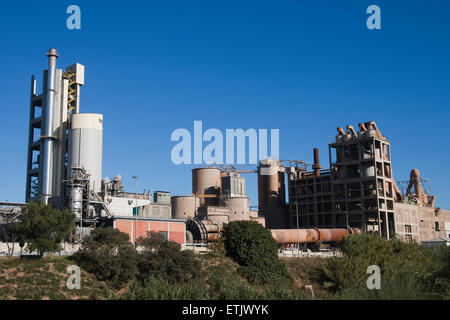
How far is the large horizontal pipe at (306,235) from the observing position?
75438 millimetres

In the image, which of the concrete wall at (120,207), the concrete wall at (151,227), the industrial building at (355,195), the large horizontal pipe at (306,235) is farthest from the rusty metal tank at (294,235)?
the concrete wall at (120,207)

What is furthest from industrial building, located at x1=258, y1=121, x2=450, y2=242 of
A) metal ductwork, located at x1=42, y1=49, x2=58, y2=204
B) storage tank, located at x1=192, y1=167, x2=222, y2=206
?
metal ductwork, located at x1=42, y1=49, x2=58, y2=204

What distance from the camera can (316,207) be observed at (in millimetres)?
107938

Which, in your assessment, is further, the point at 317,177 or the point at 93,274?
the point at 317,177

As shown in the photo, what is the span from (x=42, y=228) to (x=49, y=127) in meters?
42.0

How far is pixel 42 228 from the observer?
48469 millimetres

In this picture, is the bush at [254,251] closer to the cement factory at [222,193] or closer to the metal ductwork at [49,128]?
the cement factory at [222,193]

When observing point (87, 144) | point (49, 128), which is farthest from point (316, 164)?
point (49, 128)

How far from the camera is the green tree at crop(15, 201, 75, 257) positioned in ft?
156

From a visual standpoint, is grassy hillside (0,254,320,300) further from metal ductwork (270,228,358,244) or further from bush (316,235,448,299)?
metal ductwork (270,228,358,244)

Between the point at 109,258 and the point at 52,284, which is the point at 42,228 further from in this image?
the point at 109,258
